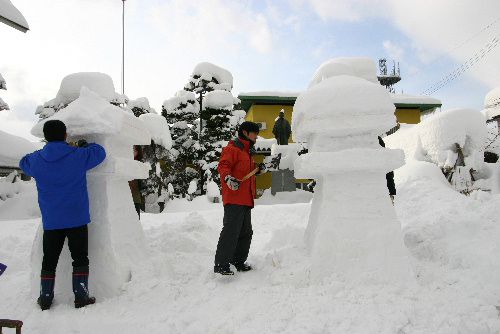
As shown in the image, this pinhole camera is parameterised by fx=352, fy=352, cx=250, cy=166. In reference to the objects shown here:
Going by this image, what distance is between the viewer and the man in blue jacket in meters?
2.86

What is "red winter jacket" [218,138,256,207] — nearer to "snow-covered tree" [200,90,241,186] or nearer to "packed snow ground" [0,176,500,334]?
"packed snow ground" [0,176,500,334]

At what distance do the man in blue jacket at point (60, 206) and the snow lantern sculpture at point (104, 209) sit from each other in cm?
17

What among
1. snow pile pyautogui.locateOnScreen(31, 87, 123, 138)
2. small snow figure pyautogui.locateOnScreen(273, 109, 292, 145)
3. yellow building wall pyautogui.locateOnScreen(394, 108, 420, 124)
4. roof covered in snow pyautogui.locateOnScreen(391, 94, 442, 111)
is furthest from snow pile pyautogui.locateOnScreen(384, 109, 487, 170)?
yellow building wall pyautogui.locateOnScreen(394, 108, 420, 124)

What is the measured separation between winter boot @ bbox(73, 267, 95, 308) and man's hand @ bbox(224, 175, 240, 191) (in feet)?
4.67

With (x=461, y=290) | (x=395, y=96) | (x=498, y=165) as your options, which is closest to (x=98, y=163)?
(x=461, y=290)

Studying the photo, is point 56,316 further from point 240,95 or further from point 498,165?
point 240,95

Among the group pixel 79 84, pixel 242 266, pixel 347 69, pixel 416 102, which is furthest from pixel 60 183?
pixel 416 102

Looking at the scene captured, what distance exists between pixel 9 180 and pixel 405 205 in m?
12.1

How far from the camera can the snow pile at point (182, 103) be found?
17.2 m

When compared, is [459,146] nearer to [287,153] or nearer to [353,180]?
[353,180]

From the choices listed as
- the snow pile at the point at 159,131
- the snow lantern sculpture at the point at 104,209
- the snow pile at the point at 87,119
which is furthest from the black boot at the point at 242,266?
the snow pile at the point at 159,131

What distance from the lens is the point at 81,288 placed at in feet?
9.41

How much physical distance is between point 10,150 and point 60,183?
28.8 feet

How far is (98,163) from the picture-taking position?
3047 mm
